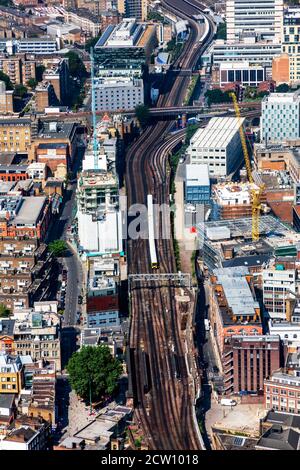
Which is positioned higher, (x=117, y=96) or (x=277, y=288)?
(x=117, y=96)

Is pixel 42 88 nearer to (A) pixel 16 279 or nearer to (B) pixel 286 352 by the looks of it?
(A) pixel 16 279

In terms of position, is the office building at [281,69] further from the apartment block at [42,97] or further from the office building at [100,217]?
the office building at [100,217]

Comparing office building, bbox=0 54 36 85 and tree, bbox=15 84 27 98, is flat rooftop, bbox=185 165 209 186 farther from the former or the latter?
office building, bbox=0 54 36 85

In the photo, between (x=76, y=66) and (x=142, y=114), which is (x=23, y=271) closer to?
(x=142, y=114)

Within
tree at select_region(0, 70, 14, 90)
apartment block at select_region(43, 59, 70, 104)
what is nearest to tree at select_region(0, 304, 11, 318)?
apartment block at select_region(43, 59, 70, 104)

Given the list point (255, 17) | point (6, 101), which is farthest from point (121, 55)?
point (255, 17)
